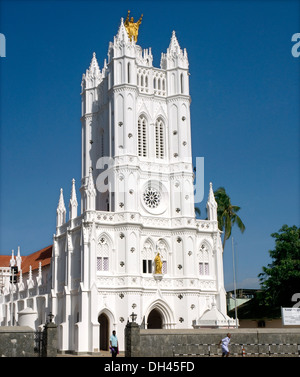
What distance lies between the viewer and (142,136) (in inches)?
2260

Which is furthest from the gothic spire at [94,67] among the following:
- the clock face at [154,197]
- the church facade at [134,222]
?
the clock face at [154,197]

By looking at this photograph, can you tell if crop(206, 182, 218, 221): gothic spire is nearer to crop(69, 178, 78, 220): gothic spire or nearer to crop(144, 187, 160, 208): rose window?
crop(144, 187, 160, 208): rose window

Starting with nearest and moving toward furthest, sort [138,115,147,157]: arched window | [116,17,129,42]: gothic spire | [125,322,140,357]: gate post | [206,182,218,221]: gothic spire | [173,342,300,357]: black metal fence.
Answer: [125,322,140,357]: gate post < [173,342,300,357]: black metal fence < [138,115,147,157]: arched window < [116,17,129,42]: gothic spire < [206,182,218,221]: gothic spire

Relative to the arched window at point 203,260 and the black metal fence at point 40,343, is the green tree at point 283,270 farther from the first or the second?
the black metal fence at point 40,343

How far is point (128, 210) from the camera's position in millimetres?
52750

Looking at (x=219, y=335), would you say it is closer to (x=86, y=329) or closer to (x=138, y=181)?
(x=86, y=329)

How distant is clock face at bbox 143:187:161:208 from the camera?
55.7 metres

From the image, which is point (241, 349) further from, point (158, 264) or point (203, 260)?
point (203, 260)

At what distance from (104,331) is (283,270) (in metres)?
17.6

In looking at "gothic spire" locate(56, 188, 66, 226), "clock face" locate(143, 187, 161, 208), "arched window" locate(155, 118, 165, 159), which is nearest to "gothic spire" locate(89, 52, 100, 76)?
"arched window" locate(155, 118, 165, 159)

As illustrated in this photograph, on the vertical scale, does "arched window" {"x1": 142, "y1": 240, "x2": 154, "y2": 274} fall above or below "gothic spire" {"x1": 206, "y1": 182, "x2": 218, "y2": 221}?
below

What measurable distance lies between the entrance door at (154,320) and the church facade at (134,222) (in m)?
0.09

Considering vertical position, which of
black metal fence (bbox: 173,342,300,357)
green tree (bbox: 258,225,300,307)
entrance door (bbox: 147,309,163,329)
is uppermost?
green tree (bbox: 258,225,300,307)
